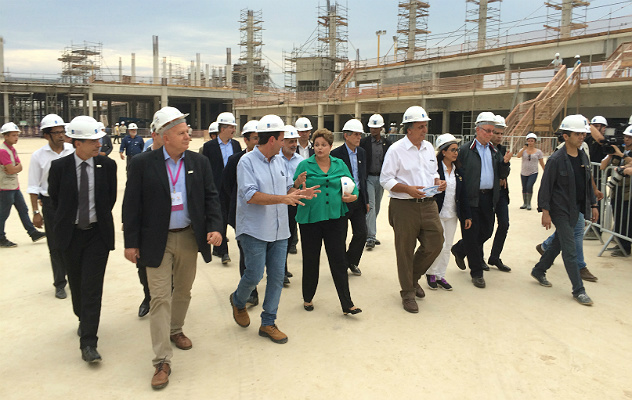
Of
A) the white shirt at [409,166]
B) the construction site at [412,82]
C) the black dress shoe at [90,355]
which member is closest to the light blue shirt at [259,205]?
the white shirt at [409,166]

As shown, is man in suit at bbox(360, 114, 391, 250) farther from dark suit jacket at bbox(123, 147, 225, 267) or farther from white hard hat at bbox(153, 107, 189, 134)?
dark suit jacket at bbox(123, 147, 225, 267)

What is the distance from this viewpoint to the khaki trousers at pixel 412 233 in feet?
17.1

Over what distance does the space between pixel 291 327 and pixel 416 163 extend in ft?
7.22

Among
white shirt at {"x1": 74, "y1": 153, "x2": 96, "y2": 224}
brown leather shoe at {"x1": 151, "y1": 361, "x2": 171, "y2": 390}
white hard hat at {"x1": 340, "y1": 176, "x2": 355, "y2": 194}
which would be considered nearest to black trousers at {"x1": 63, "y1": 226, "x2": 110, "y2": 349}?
white shirt at {"x1": 74, "y1": 153, "x2": 96, "y2": 224}

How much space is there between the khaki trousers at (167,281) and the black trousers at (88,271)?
660 millimetres

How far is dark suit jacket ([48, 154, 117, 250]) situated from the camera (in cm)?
404

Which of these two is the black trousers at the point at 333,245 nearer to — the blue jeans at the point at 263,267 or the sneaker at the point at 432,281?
the blue jeans at the point at 263,267

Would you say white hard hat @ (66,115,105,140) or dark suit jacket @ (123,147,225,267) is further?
white hard hat @ (66,115,105,140)

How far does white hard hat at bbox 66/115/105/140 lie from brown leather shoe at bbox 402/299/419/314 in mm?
3494

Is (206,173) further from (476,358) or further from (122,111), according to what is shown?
(122,111)

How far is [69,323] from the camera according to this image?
4836 millimetres

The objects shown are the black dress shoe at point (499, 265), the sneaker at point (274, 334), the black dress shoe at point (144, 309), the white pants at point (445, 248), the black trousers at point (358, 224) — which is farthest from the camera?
the black dress shoe at point (499, 265)

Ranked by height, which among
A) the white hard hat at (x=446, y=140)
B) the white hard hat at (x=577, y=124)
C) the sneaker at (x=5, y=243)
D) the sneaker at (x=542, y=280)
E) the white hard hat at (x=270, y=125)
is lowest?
the sneaker at (x=5, y=243)

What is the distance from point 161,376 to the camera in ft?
11.9
